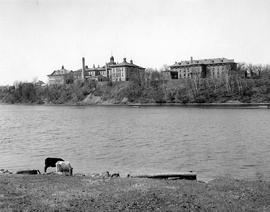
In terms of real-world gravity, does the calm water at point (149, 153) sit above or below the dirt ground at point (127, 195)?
below

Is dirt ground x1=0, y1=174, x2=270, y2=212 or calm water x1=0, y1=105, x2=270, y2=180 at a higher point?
dirt ground x1=0, y1=174, x2=270, y2=212

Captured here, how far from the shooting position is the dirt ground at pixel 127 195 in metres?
15.5

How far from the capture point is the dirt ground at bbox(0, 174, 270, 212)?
50.8 ft

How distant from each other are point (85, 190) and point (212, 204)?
21.3ft

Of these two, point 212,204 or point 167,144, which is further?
point 167,144

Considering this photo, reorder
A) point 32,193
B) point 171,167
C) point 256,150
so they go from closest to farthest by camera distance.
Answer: point 32,193 → point 171,167 → point 256,150

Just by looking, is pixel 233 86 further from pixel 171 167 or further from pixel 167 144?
pixel 171 167

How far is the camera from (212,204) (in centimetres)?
1592

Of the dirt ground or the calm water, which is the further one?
the calm water

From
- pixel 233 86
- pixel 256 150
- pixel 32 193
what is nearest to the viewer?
pixel 32 193

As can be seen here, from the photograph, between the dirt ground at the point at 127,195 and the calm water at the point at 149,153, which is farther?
the calm water at the point at 149,153

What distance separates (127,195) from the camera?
17375 millimetres

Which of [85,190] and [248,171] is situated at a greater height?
[85,190]

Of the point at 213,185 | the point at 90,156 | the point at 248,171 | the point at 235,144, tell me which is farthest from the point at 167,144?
the point at 213,185
